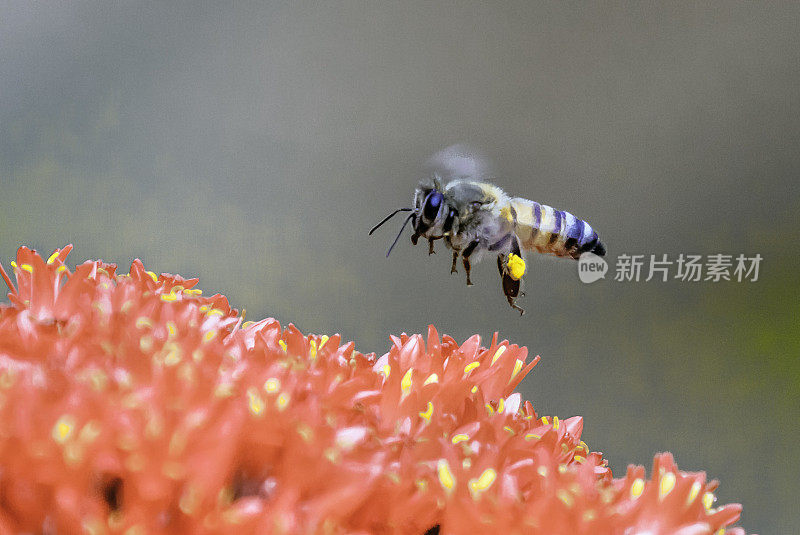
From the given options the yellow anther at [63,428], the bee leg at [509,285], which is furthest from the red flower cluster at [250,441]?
the bee leg at [509,285]

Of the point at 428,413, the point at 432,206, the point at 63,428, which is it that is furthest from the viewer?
the point at 432,206

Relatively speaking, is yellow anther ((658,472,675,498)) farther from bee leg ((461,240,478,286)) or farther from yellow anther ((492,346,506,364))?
bee leg ((461,240,478,286))

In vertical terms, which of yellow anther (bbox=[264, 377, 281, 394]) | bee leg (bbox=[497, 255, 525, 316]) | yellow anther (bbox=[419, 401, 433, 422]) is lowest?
yellow anther (bbox=[264, 377, 281, 394])

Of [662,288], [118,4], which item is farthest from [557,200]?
[118,4]

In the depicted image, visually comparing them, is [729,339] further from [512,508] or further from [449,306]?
[512,508]

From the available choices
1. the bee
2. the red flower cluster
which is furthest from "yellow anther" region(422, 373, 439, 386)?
the bee

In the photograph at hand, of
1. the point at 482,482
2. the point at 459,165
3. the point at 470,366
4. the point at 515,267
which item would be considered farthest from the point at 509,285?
the point at 482,482

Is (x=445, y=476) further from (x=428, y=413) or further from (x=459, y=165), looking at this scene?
(x=459, y=165)
